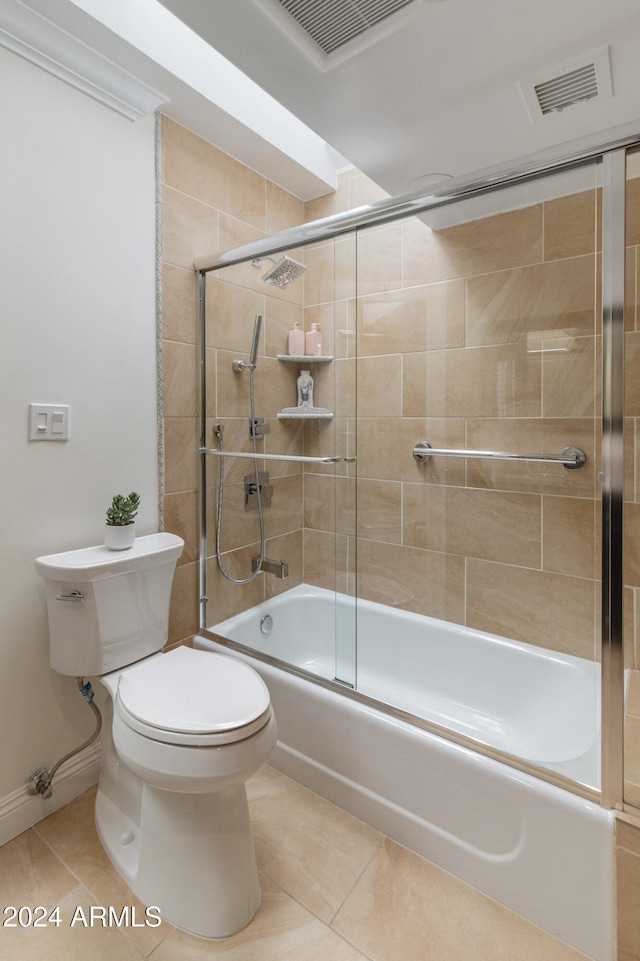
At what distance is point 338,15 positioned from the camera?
1.08 metres


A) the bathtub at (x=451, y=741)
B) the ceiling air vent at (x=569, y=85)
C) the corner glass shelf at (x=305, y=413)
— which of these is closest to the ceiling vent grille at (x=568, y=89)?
the ceiling air vent at (x=569, y=85)

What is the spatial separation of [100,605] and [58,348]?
31.6 inches

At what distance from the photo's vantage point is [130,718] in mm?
1146

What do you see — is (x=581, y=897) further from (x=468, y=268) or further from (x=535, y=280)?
(x=468, y=268)

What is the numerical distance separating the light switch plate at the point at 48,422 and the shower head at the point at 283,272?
876mm

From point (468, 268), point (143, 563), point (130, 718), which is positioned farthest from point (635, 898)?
point (468, 268)

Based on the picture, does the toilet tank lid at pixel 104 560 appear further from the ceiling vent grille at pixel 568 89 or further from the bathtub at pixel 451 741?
the ceiling vent grille at pixel 568 89

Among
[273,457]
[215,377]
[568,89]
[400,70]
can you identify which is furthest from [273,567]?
[568,89]

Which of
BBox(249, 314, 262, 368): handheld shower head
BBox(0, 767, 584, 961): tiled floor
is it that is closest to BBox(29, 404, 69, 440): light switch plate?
BBox(249, 314, 262, 368): handheld shower head

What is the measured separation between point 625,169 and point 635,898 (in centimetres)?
159

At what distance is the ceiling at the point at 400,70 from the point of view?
1.07m

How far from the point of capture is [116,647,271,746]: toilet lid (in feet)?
3.54

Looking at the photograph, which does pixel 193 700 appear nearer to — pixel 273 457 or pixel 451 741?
A: pixel 451 741

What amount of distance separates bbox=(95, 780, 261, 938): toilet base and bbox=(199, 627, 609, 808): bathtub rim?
46 cm
